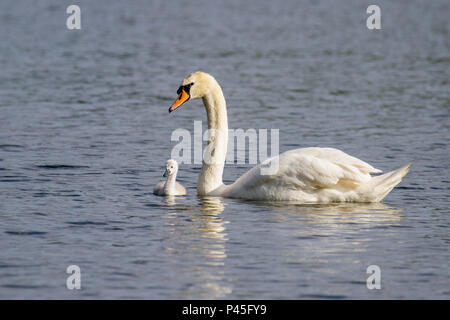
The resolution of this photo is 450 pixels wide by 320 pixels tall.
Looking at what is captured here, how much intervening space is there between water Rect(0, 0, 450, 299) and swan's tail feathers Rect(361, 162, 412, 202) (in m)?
0.23

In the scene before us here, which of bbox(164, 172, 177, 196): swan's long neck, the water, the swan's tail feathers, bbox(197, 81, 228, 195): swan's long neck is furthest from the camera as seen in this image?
bbox(197, 81, 228, 195): swan's long neck

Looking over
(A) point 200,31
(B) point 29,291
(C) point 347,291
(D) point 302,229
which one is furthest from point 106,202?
(A) point 200,31

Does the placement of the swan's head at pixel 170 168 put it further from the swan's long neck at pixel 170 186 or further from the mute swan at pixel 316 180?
the mute swan at pixel 316 180

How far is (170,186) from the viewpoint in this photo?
13781 mm

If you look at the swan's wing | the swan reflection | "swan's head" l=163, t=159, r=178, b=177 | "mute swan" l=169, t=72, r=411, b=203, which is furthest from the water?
"swan's head" l=163, t=159, r=178, b=177

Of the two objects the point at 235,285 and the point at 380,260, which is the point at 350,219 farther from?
the point at 235,285

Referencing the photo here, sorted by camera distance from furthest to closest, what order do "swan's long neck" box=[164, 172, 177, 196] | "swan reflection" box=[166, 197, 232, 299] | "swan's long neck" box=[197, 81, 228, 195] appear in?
"swan's long neck" box=[197, 81, 228, 195] < "swan's long neck" box=[164, 172, 177, 196] < "swan reflection" box=[166, 197, 232, 299]

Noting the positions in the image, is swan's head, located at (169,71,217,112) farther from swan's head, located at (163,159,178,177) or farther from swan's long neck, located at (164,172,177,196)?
swan's long neck, located at (164,172,177,196)

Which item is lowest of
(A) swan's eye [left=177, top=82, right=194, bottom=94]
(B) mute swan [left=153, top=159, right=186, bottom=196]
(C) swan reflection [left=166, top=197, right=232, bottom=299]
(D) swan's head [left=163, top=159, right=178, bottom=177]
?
(C) swan reflection [left=166, top=197, right=232, bottom=299]

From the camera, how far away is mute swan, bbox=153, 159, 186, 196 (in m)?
13.8

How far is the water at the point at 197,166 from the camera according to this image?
9922 millimetres

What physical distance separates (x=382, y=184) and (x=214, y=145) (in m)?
2.84

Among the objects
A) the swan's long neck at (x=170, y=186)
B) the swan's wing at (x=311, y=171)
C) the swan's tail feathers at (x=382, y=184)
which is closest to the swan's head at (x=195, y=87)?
the swan's long neck at (x=170, y=186)
